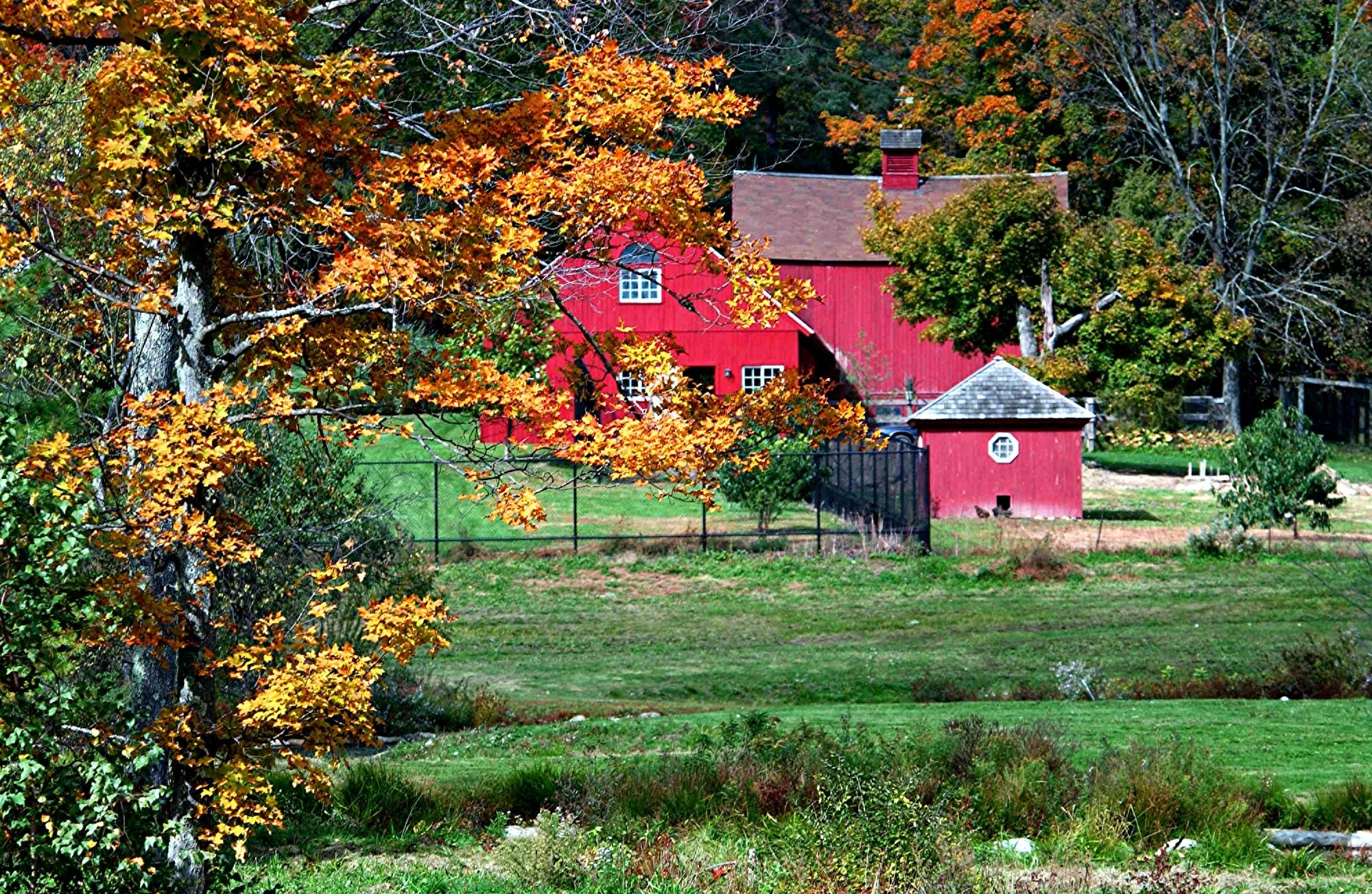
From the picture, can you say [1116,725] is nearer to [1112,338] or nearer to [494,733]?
[494,733]

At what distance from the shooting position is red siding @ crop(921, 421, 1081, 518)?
3114 cm

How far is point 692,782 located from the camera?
1020cm

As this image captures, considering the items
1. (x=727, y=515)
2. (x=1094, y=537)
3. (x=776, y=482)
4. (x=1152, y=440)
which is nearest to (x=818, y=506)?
(x=776, y=482)

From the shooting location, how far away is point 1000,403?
3128 cm

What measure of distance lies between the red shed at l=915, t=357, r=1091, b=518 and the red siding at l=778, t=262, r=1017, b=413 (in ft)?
57.7

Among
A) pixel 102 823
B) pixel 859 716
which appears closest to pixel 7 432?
pixel 102 823

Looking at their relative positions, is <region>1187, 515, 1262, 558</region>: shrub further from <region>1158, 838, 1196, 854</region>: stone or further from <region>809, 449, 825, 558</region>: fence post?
<region>1158, 838, 1196, 854</region>: stone

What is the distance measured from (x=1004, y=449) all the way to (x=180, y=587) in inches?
996

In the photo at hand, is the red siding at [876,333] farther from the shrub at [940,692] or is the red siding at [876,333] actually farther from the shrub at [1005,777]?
the shrub at [1005,777]

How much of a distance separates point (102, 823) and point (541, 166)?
414cm

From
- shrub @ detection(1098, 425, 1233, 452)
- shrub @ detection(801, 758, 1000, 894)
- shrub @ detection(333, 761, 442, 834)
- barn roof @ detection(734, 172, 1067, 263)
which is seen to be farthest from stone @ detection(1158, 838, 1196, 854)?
barn roof @ detection(734, 172, 1067, 263)

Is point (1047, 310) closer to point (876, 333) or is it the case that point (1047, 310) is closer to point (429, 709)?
point (876, 333)

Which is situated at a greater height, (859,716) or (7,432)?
(7,432)

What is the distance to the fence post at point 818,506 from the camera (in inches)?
1036
